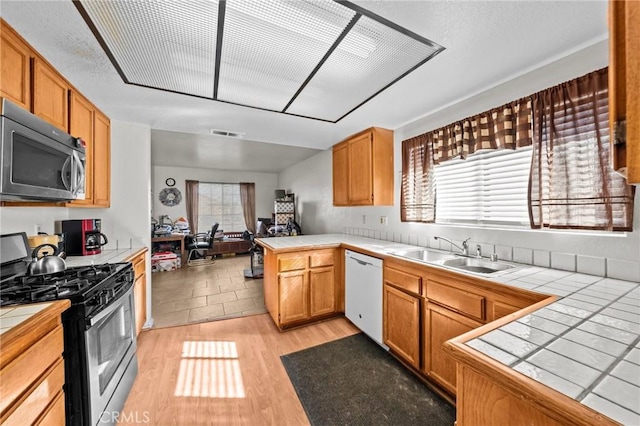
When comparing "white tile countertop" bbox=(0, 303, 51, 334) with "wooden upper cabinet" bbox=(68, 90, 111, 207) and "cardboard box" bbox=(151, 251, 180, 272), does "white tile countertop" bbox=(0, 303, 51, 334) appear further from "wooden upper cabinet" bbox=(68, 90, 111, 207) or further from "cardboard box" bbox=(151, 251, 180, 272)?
"cardboard box" bbox=(151, 251, 180, 272)

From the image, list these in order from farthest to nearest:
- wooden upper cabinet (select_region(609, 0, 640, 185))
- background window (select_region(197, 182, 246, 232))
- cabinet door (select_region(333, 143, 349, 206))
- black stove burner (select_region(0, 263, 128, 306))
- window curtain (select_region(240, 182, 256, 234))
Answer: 1. window curtain (select_region(240, 182, 256, 234))
2. background window (select_region(197, 182, 246, 232))
3. cabinet door (select_region(333, 143, 349, 206))
4. black stove burner (select_region(0, 263, 128, 306))
5. wooden upper cabinet (select_region(609, 0, 640, 185))

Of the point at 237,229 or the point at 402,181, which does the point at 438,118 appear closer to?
the point at 402,181

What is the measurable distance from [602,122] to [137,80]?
3008 mm

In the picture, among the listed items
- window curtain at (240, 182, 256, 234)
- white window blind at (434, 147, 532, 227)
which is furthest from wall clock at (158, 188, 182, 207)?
white window blind at (434, 147, 532, 227)

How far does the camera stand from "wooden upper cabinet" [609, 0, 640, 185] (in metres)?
0.48

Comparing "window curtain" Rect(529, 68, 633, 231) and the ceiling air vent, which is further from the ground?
the ceiling air vent

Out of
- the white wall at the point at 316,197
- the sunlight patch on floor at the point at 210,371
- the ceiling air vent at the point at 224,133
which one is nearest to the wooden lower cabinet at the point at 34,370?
the sunlight patch on floor at the point at 210,371

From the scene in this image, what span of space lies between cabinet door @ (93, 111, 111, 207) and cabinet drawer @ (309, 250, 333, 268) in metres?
2.11

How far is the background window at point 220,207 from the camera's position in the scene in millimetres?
6809

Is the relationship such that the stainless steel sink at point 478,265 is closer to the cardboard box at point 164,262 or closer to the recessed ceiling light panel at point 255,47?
the recessed ceiling light panel at point 255,47

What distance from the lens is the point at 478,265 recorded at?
6.17 feet

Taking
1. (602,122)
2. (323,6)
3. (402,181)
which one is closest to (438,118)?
(402,181)

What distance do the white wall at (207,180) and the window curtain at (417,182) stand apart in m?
5.46

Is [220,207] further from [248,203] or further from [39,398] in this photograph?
[39,398]
